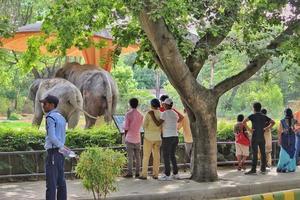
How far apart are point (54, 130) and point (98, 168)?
99cm

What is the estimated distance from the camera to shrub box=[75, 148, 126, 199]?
960 centimetres

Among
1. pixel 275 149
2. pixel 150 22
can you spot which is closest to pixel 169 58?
pixel 150 22

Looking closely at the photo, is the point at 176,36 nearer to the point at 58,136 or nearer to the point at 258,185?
the point at 258,185

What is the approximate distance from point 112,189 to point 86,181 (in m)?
0.47

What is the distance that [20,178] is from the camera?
12.6 meters

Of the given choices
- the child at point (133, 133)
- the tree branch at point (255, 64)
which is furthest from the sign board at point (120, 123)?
the tree branch at point (255, 64)

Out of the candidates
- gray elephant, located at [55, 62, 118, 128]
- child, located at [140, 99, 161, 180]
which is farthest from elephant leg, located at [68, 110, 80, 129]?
child, located at [140, 99, 161, 180]

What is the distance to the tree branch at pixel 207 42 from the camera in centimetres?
1207

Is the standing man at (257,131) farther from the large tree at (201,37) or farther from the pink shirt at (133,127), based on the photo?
the pink shirt at (133,127)

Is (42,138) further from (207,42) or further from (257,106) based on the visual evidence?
(257,106)

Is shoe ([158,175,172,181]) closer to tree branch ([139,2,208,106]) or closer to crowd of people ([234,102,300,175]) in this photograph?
tree branch ([139,2,208,106])

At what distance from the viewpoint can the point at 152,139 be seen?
1296cm

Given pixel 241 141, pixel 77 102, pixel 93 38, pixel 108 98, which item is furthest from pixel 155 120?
pixel 108 98

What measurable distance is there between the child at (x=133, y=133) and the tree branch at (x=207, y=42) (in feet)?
4.79
